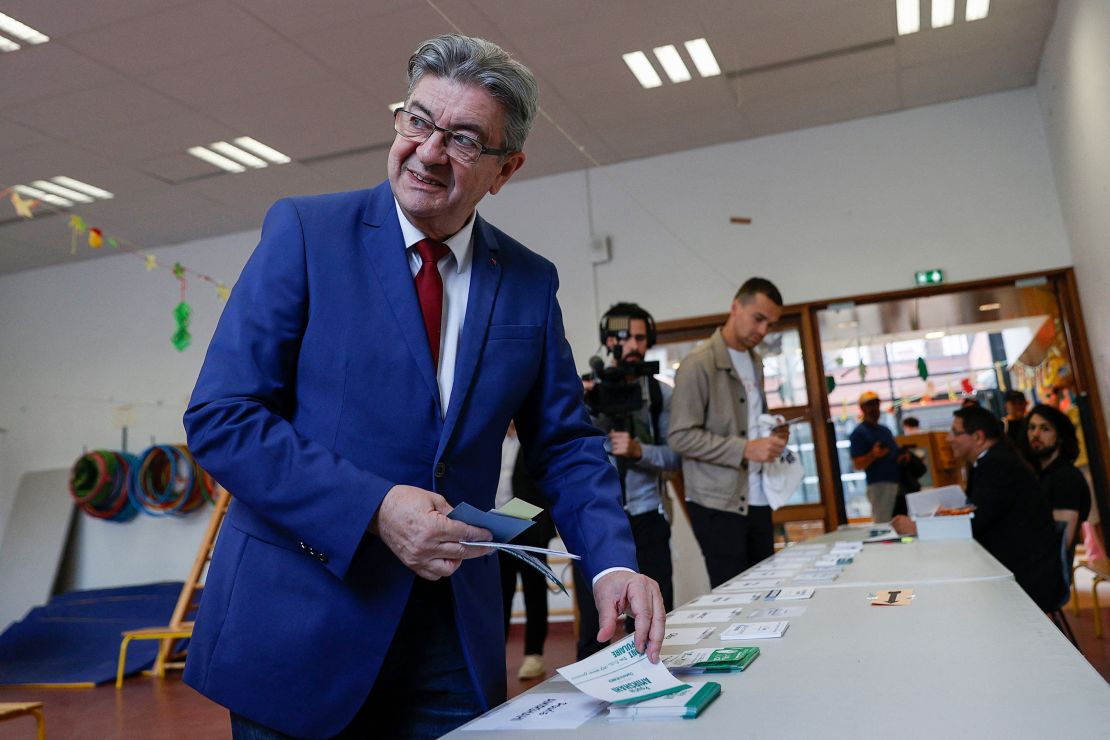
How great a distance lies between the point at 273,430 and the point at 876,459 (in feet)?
20.0

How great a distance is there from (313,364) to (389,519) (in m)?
0.24

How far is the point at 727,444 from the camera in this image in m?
3.05

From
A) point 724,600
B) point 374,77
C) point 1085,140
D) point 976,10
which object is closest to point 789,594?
point 724,600

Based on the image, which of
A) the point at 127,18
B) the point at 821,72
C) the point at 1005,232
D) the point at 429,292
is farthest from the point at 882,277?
the point at 429,292

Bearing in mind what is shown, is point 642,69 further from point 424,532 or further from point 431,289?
point 424,532

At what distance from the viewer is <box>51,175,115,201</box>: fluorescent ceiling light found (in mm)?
5852

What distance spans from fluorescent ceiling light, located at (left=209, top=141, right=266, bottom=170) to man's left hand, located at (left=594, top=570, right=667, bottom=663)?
5073mm

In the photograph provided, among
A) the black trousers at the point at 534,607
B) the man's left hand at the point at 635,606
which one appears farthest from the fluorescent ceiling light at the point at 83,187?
the man's left hand at the point at 635,606

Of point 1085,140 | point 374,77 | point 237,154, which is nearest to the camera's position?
point 1085,140

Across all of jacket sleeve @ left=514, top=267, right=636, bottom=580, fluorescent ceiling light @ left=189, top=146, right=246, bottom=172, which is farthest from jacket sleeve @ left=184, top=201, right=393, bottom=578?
fluorescent ceiling light @ left=189, top=146, right=246, bottom=172

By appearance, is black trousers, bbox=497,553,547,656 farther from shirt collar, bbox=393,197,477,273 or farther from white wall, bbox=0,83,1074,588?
shirt collar, bbox=393,197,477,273

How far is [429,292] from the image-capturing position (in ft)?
3.90

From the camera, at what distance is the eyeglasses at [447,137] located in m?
1.15

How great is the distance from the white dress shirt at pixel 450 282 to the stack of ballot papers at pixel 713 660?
43 cm
